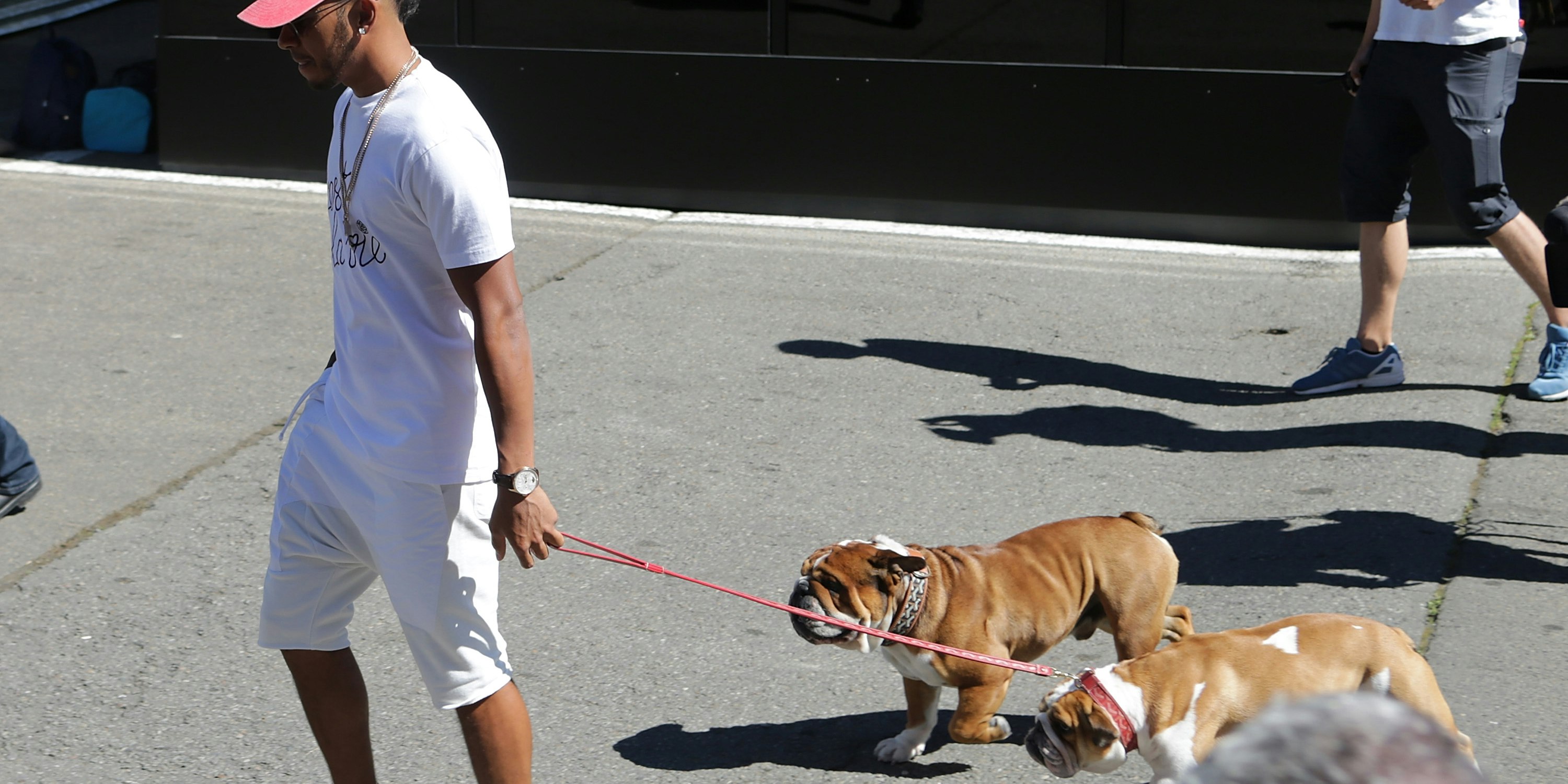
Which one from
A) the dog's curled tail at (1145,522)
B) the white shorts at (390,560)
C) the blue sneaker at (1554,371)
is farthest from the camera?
the blue sneaker at (1554,371)

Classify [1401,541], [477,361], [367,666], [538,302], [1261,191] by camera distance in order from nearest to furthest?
[477,361]
[367,666]
[1401,541]
[538,302]
[1261,191]

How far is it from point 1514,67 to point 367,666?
468cm

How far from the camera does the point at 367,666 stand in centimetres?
416

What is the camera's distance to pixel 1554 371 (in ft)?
20.0

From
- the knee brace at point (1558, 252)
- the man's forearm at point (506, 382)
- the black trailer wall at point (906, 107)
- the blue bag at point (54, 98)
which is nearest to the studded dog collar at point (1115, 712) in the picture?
the man's forearm at point (506, 382)

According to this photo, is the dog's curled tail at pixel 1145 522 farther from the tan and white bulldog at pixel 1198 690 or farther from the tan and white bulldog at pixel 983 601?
the tan and white bulldog at pixel 1198 690

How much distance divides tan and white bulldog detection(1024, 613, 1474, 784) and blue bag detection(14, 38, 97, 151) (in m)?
9.57

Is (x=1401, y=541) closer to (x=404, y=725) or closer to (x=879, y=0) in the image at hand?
(x=404, y=725)

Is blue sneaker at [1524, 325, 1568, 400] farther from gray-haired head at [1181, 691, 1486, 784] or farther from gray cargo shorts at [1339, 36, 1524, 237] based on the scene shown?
gray-haired head at [1181, 691, 1486, 784]

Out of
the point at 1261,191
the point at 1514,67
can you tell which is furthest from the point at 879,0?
the point at 1514,67

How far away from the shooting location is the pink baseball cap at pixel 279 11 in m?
2.77

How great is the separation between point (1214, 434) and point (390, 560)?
372 cm

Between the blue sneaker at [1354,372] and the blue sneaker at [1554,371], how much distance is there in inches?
19.3

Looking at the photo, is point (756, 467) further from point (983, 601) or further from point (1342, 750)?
point (1342, 750)
